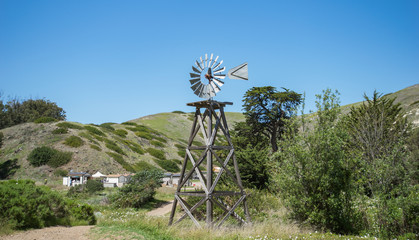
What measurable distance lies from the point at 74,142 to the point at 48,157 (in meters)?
4.70

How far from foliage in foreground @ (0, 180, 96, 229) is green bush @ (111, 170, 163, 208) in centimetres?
1090

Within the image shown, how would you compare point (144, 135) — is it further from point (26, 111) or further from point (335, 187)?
point (335, 187)

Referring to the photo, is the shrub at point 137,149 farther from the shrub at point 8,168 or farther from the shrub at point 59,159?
the shrub at point 8,168

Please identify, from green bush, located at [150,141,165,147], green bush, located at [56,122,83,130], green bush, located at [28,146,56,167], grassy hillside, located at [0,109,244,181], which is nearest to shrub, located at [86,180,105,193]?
grassy hillside, located at [0,109,244,181]

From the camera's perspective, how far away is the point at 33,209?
9242 mm

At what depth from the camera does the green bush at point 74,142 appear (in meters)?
44.5

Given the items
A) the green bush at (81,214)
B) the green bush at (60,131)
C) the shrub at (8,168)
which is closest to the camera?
the green bush at (81,214)

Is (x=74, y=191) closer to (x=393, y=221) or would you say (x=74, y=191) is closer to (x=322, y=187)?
(x=322, y=187)

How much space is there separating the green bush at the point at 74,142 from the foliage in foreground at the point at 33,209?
3582cm

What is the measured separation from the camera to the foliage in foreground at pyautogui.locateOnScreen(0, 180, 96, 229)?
8812 millimetres

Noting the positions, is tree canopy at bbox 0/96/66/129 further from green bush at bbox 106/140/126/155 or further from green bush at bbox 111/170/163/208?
green bush at bbox 111/170/163/208

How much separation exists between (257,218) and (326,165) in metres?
3.86

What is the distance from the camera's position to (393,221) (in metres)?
10.6

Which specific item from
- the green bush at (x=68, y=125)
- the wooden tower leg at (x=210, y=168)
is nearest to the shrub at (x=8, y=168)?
the green bush at (x=68, y=125)
